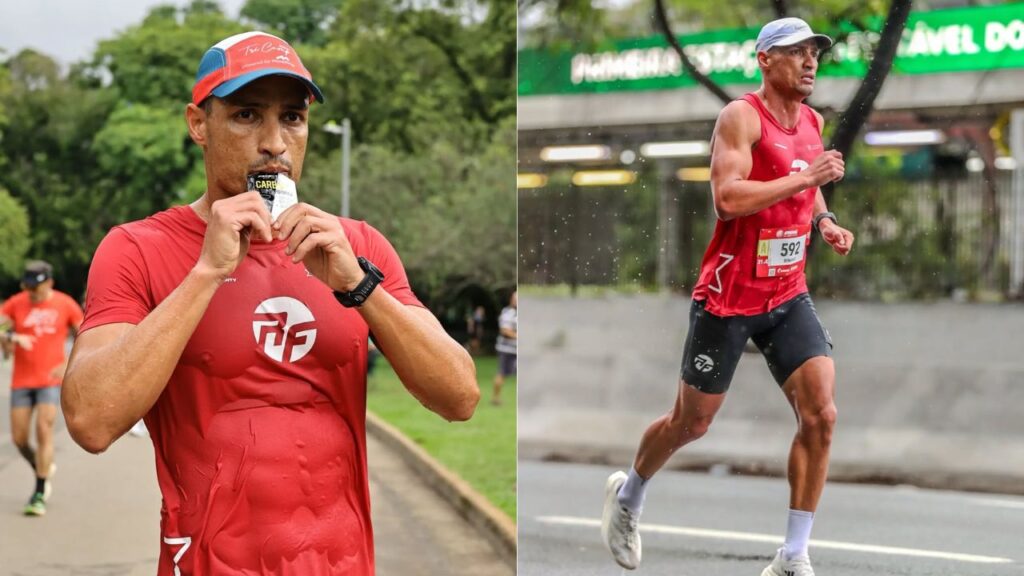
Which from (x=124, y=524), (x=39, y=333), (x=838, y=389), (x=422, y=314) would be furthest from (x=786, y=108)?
(x=39, y=333)

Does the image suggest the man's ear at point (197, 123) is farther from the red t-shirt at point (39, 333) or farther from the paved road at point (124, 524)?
the red t-shirt at point (39, 333)

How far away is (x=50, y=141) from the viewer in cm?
769

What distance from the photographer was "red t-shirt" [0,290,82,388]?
295 inches

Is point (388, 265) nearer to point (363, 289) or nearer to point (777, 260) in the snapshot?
point (363, 289)

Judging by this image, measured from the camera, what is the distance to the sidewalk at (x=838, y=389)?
296 cm

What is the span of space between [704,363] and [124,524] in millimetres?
4581

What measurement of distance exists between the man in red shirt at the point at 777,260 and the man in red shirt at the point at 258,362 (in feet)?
3.67

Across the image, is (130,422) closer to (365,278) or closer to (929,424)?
(365,278)

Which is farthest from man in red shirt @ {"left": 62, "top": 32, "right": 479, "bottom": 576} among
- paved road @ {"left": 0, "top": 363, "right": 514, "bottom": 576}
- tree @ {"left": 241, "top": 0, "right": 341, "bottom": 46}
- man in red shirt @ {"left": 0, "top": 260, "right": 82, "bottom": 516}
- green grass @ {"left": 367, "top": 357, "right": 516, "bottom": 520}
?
tree @ {"left": 241, "top": 0, "right": 341, "bottom": 46}

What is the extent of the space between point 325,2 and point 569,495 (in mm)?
5299

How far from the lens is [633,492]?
3.19 m

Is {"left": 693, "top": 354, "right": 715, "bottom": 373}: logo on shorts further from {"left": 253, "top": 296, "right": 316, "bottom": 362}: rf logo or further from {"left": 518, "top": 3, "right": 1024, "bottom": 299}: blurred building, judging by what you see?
{"left": 253, "top": 296, "right": 316, "bottom": 362}: rf logo

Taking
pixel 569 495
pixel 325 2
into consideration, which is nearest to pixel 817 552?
pixel 569 495

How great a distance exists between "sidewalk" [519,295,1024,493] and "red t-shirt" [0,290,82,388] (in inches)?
168
